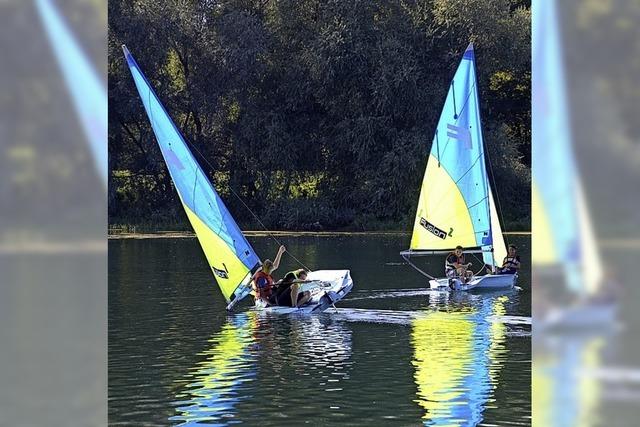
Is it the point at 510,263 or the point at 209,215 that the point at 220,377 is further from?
the point at 510,263

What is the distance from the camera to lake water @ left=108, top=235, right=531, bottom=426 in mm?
9047

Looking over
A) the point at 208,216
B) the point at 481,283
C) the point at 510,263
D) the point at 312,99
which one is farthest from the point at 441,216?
the point at 312,99

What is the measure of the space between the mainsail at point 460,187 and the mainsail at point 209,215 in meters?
5.70

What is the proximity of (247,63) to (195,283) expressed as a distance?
56.5 ft

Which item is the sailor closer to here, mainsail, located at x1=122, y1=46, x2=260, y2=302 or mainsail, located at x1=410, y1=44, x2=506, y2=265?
mainsail, located at x1=122, y1=46, x2=260, y2=302

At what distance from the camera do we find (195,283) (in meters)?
20.9

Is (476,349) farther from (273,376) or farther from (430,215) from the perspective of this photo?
(430,215)

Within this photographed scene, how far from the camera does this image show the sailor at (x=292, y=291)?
15.8 meters

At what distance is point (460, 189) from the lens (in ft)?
70.7
